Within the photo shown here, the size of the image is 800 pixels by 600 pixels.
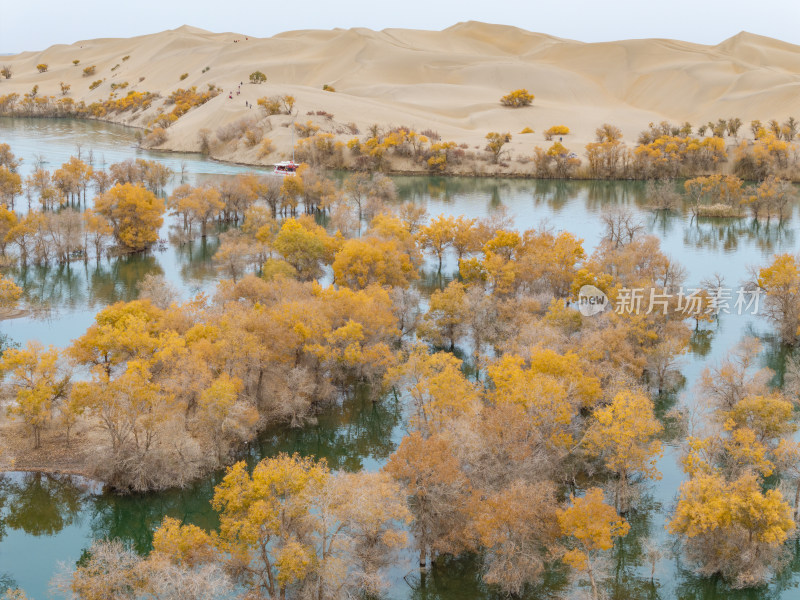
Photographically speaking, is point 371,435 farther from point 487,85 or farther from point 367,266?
point 487,85

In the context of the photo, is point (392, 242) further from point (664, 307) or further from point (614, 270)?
point (664, 307)

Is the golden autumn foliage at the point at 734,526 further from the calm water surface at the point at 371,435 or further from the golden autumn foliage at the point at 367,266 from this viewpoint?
the golden autumn foliage at the point at 367,266

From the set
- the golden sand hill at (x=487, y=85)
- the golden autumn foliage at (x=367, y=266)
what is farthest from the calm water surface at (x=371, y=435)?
the golden sand hill at (x=487, y=85)

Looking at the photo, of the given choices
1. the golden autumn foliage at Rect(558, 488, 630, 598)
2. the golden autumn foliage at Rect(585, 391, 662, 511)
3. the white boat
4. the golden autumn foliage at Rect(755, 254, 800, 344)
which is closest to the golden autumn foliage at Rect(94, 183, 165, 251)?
the white boat

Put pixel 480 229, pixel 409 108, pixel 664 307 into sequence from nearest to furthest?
pixel 664 307 < pixel 480 229 < pixel 409 108

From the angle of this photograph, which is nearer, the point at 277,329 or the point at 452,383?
the point at 452,383

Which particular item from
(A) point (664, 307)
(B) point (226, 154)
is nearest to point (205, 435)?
(A) point (664, 307)
